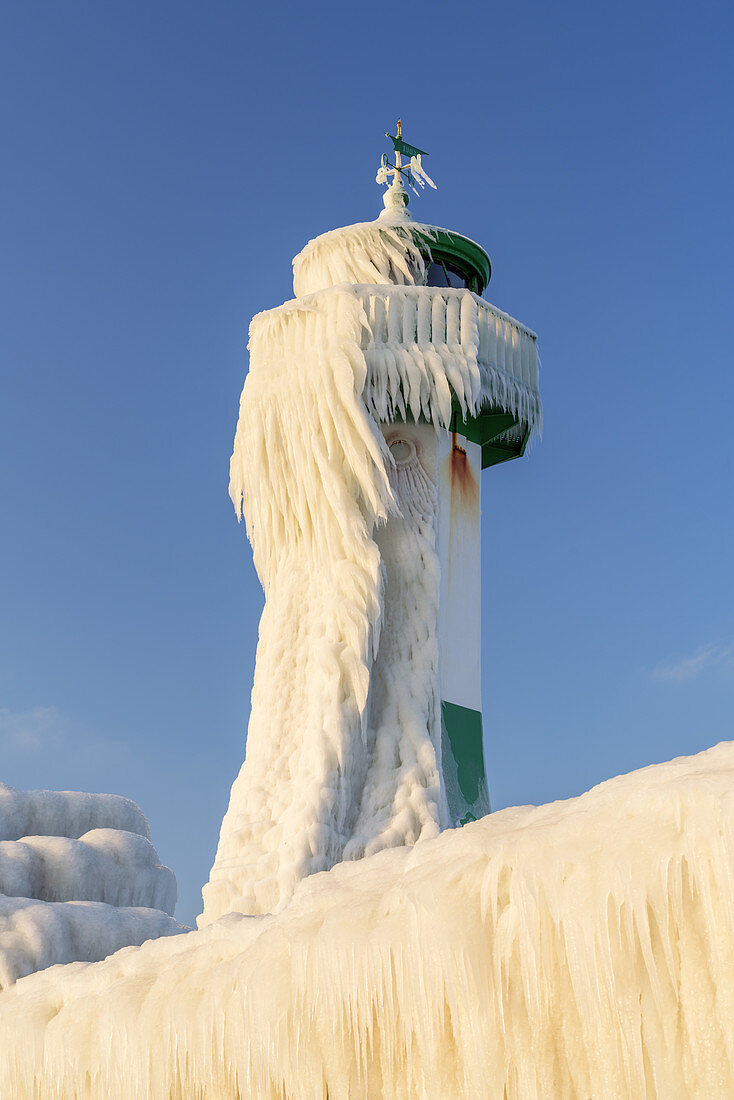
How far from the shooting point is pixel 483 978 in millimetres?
4074

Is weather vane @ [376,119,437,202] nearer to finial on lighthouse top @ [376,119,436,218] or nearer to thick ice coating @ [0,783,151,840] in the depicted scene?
finial on lighthouse top @ [376,119,436,218]

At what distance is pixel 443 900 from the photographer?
165 inches

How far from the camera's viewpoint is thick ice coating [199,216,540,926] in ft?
35.0

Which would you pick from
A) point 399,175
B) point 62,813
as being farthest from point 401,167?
point 62,813

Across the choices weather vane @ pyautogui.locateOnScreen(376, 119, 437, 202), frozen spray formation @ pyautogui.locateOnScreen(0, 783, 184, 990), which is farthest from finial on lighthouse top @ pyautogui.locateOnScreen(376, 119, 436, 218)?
frozen spray formation @ pyautogui.locateOnScreen(0, 783, 184, 990)

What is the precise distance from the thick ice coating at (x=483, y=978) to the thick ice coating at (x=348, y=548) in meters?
4.77

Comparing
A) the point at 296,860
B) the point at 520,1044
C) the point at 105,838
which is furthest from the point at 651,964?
the point at 296,860

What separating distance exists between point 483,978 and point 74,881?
5.11 metres

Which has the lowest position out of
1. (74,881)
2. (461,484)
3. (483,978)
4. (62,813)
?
(483,978)

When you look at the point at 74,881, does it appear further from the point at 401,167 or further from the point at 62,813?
the point at 401,167

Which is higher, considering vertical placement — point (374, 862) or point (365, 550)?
point (365, 550)

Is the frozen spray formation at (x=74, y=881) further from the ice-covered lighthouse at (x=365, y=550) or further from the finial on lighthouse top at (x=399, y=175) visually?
the finial on lighthouse top at (x=399, y=175)

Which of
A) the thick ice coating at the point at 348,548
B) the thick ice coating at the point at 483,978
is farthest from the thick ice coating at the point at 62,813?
the thick ice coating at the point at 483,978

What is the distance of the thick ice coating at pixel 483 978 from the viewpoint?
368 cm
